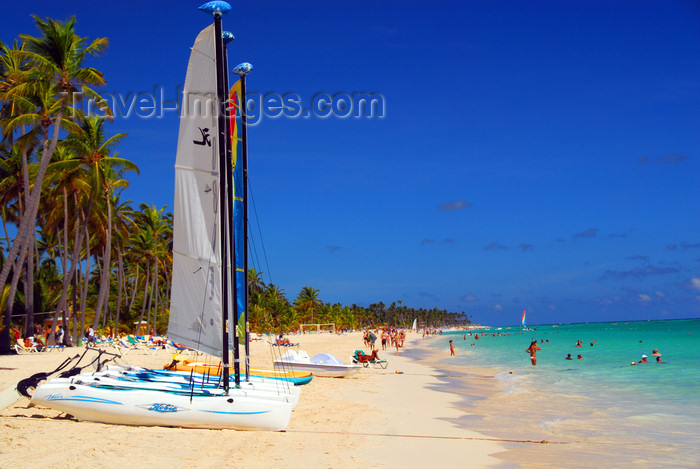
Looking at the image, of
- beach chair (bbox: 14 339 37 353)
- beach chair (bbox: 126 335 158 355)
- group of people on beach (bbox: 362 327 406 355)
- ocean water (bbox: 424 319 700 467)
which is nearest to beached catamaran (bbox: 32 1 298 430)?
ocean water (bbox: 424 319 700 467)

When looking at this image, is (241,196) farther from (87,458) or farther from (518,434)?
(518,434)

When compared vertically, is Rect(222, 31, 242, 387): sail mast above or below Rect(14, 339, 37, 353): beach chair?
above

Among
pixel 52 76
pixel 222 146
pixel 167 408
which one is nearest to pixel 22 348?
pixel 52 76

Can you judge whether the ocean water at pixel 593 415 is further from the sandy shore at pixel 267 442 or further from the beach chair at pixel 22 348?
the beach chair at pixel 22 348

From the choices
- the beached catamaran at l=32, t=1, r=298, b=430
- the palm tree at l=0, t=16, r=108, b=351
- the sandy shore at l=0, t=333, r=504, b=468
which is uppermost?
the palm tree at l=0, t=16, r=108, b=351

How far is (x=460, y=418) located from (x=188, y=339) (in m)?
7.28

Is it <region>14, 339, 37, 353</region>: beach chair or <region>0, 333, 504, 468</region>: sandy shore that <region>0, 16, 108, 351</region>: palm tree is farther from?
<region>0, 333, 504, 468</region>: sandy shore

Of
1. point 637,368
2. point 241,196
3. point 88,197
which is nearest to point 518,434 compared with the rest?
point 241,196

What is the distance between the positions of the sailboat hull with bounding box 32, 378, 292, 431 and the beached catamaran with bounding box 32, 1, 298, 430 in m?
0.02

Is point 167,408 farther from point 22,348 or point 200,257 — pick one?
point 22,348

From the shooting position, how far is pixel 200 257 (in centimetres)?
1072

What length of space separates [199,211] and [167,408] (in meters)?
3.66

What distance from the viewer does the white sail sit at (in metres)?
Result: 10.7

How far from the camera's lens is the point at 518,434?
40.3 feet
